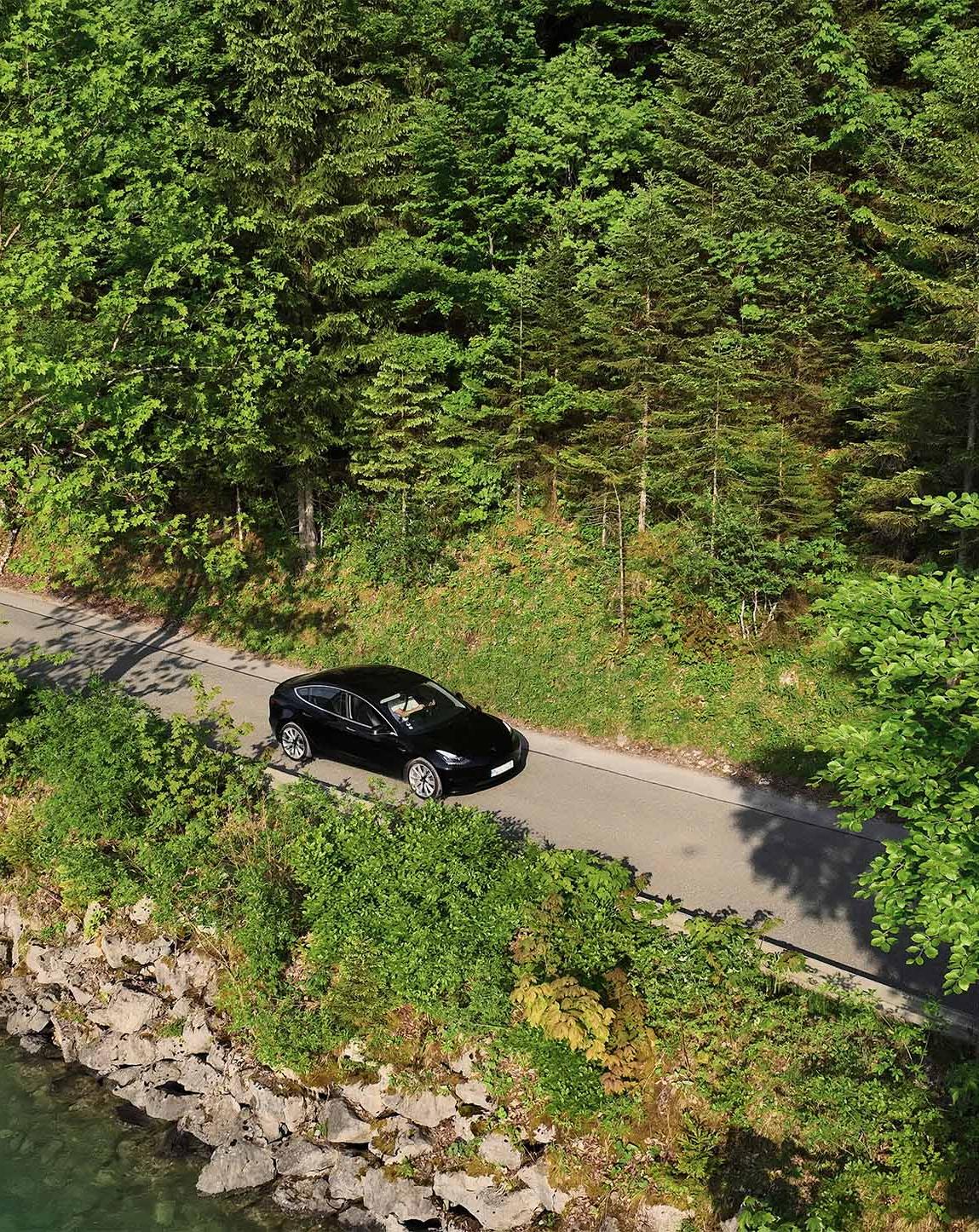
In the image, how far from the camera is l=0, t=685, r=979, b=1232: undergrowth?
24.3ft

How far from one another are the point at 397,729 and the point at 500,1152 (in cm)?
559

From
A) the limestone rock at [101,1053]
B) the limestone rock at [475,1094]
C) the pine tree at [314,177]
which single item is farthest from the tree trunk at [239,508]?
the limestone rock at [475,1094]

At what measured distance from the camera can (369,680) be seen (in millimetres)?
13734

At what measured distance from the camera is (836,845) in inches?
434

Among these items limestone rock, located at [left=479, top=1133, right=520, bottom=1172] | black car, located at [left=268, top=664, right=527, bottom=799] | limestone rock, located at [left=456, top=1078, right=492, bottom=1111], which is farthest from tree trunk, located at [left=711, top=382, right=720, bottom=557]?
limestone rock, located at [left=479, top=1133, right=520, bottom=1172]

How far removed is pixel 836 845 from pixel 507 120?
16.3 m

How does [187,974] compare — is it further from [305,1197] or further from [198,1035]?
[305,1197]

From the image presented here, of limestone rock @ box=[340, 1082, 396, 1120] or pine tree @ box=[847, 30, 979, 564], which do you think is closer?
limestone rock @ box=[340, 1082, 396, 1120]

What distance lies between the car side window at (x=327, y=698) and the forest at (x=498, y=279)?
13.6ft

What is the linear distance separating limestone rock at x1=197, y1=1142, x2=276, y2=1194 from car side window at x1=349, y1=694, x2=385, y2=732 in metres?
5.40

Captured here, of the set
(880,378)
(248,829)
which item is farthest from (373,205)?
(248,829)

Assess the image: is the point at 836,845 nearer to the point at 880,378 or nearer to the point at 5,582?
the point at 880,378

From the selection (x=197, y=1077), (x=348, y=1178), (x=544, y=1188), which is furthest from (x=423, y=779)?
(x=544, y=1188)

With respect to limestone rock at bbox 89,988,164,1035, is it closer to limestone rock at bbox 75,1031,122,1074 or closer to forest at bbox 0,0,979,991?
limestone rock at bbox 75,1031,122,1074
